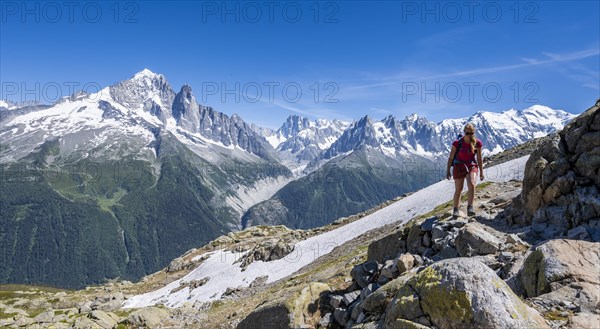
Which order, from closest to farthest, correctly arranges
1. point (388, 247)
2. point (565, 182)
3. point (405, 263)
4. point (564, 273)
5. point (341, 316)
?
point (564, 273) → point (405, 263) → point (341, 316) → point (565, 182) → point (388, 247)

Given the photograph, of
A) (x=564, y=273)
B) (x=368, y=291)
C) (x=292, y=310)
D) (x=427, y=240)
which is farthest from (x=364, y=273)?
(x=564, y=273)

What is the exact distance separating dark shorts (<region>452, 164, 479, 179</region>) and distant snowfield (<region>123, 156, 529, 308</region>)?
1080 inches

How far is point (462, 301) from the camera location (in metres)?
10.7

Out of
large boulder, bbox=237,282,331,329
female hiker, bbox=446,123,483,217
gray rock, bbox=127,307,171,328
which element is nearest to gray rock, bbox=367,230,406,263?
female hiker, bbox=446,123,483,217

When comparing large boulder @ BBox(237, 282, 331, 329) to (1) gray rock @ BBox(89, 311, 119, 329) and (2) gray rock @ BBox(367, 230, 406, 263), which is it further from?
(1) gray rock @ BBox(89, 311, 119, 329)

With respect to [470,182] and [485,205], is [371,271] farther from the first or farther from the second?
[485,205]

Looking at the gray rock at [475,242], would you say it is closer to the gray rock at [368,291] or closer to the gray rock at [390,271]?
the gray rock at [390,271]

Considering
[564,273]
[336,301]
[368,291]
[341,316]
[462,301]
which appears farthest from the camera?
[336,301]

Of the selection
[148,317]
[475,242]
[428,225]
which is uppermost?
[428,225]

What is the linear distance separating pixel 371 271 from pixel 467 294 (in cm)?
818

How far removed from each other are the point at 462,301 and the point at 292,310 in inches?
365

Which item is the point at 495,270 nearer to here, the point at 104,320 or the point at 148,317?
the point at 148,317

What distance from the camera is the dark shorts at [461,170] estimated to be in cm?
2191

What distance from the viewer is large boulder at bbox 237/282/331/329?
17719 mm
